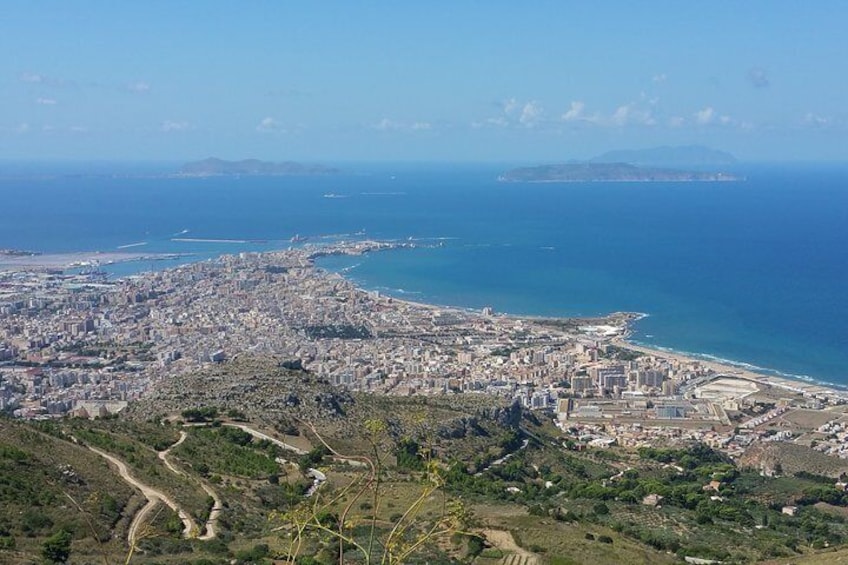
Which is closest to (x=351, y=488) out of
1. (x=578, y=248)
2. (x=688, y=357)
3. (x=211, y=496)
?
(x=211, y=496)

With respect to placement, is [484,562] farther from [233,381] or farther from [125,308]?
[125,308]

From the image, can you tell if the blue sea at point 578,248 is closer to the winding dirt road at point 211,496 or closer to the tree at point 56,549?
the winding dirt road at point 211,496

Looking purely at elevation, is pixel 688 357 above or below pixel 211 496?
below

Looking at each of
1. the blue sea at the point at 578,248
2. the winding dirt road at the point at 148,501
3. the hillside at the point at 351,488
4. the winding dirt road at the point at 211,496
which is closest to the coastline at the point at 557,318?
the blue sea at the point at 578,248

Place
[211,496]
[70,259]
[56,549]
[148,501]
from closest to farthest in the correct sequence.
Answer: [56,549]
[148,501]
[211,496]
[70,259]

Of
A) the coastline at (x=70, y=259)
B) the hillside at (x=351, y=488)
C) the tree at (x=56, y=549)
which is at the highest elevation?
the tree at (x=56, y=549)

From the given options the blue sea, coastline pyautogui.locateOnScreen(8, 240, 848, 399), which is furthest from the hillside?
the blue sea

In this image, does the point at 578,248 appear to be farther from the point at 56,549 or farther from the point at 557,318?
the point at 56,549
